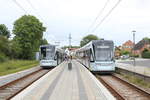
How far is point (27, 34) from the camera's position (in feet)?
220

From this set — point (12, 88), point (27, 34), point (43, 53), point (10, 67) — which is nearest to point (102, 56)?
point (12, 88)

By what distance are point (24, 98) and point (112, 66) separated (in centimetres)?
1448

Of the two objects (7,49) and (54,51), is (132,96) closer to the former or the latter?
(54,51)

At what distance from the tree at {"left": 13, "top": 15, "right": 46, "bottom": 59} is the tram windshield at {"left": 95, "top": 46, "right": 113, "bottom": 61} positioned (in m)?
41.1

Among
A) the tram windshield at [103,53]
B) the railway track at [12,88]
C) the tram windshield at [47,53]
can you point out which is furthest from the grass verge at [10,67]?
the tram windshield at [103,53]

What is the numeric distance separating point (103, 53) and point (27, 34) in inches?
1711

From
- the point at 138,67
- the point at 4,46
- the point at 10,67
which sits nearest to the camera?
the point at 138,67

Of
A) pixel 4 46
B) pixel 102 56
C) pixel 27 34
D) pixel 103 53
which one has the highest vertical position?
pixel 27 34

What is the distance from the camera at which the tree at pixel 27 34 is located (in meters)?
66.3

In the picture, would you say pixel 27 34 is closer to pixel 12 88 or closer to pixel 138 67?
pixel 138 67

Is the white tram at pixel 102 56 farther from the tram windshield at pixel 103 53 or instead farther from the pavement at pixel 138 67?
the pavement at pixel 138 67

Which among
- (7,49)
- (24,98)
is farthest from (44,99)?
(7,49)

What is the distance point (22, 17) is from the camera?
70312 mm

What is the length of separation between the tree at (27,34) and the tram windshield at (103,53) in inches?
1619
